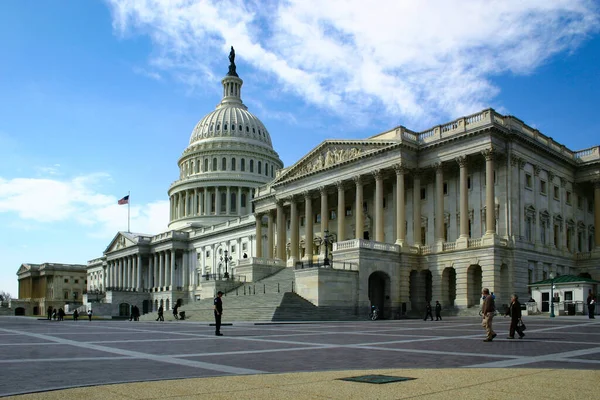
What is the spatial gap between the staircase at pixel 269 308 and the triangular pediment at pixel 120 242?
237 ft

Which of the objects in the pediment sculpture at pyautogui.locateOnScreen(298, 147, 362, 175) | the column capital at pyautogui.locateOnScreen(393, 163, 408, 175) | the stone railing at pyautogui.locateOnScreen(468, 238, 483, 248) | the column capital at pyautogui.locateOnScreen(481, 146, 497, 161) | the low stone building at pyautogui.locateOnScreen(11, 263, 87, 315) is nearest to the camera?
the stone railing at pyautogui.locateOnScreen(468, 238, 483, 248)

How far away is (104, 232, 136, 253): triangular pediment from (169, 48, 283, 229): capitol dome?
37.3ft

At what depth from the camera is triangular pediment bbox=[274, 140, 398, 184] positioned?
6750 cm

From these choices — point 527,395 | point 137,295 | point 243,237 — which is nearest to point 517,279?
point 527,395

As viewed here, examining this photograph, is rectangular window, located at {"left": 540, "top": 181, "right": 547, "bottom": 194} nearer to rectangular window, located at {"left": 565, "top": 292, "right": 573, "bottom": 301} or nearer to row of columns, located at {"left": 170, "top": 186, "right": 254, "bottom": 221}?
rectangular window, located at {"left": 565, "top": 292, "right": 573, "bottom": 301}

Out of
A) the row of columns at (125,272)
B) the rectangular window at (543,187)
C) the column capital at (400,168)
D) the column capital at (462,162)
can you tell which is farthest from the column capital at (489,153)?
the row of columns at (125,272)

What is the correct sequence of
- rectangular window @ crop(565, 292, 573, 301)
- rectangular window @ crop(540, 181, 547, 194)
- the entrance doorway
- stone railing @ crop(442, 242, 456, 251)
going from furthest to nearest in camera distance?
1. rectangular window @ crop(540, 181, 547, 194)
2. the entrance doorway
3. stone railing @ crop(442, 242, 456, 251)
4. rectangular window @ crop(565, 292, 573, 301)

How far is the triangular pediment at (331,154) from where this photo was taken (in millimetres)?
67500

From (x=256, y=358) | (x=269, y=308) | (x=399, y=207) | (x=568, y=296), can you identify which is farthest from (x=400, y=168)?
(x=256, y=358)

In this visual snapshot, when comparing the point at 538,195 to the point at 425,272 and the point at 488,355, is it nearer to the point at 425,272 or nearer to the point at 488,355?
the point at 425,272

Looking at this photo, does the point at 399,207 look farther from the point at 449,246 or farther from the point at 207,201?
the point at 207,201

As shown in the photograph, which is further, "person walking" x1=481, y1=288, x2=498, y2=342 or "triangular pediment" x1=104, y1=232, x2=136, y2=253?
"triangular pediment" x1=104, y1=232, x2=136, y2=253

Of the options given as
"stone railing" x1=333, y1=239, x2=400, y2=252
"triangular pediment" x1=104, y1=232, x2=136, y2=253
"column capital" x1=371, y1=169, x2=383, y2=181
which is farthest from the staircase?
"triangular pediment" x1=104, y1=232, x2=136, y2=253

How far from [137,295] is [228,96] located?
197 ft
